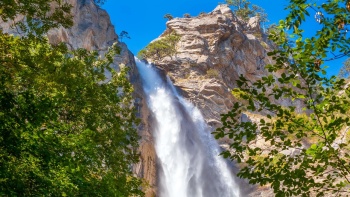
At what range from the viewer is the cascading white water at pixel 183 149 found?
127ft

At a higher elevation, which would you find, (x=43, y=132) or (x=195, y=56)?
(x=195, y=56)

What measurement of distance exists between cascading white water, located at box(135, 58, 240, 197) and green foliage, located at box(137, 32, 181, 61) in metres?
11.3

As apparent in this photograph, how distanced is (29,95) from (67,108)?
726 cm

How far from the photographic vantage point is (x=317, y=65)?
495 centimetres

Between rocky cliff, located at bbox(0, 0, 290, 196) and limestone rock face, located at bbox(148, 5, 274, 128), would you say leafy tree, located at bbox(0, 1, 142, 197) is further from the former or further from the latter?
limestone rock face, located at bbox(148, 5, 274, 128)

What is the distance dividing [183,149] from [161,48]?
24198mm

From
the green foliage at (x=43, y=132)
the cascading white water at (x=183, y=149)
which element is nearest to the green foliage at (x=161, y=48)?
the cascading white water at (x=183, y=149)

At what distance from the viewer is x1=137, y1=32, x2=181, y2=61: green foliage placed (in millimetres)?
61463

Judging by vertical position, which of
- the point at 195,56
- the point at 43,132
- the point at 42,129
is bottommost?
the point at 43,132

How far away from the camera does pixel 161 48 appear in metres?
61.8

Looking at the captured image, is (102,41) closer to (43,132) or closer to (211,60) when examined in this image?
(211,60)

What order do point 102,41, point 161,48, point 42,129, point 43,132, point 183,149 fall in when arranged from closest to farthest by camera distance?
point 43,132 < point 42,129 < point 183,149 < point 102,41 < point 161,48

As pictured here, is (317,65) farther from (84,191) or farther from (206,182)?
(206,182)

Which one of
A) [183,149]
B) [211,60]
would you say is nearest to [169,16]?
[211,60]
